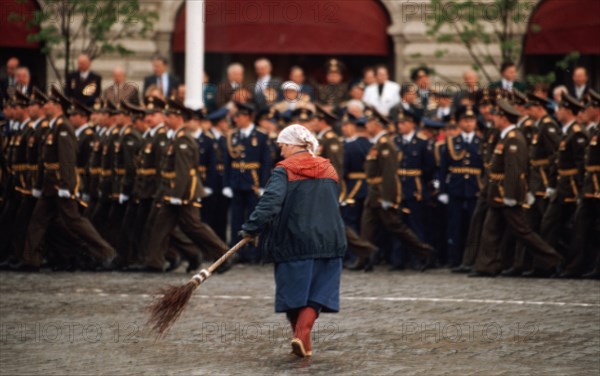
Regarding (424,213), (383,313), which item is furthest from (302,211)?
(424,213)

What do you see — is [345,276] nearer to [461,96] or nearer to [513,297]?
[513,297]

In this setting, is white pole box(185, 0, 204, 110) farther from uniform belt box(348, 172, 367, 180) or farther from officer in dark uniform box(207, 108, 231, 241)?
uniform belt box(348, 172, 367, 180)

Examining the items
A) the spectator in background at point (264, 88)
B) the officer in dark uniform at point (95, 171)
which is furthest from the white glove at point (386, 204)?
the spectator in background at point (264, 88)

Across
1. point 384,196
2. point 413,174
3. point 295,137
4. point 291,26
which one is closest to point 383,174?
point 384,196

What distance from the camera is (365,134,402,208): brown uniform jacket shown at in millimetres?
18594

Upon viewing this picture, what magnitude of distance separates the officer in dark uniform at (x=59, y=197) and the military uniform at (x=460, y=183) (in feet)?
13.5

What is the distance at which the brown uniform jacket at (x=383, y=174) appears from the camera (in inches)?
732

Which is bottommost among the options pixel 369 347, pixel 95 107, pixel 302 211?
pixel 369 347

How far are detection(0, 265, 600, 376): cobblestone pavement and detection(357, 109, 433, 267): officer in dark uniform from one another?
4.51 feet

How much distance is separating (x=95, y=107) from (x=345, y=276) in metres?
4.80

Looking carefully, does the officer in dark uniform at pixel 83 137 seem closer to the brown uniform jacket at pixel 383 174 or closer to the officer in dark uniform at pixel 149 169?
the officer in dark uniform at pixel 149 169

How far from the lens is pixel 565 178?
1750 centimetres

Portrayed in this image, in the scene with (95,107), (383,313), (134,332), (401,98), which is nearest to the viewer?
(134,332)

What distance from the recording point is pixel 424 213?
766 inches
